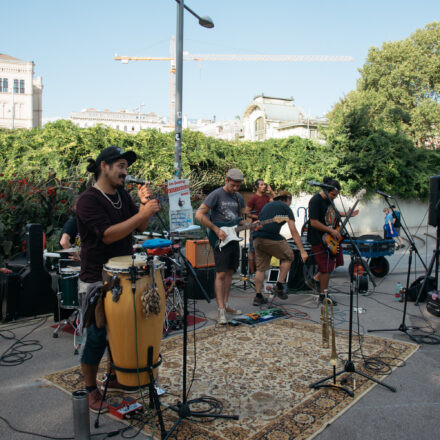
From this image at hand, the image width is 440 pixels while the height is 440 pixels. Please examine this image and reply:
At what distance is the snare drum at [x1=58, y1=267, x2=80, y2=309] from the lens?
513cm

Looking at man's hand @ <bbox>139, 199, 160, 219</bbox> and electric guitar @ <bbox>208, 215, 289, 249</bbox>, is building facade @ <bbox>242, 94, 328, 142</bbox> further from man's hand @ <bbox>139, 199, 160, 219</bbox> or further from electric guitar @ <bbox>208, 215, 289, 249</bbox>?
man's hand @ <bbox>139, 199, 160, 219</bbox>

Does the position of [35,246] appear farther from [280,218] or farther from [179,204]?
[280,218]

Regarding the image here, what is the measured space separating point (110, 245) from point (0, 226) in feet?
13.1

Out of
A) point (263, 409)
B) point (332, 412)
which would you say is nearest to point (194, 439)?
point (263, 409)

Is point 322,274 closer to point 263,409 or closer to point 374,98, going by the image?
point 263,409

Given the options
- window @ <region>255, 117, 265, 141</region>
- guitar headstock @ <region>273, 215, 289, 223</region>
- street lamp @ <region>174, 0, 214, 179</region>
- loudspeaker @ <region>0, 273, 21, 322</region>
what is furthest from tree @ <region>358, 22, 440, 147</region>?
loudspeaker @ <region>0, 273, 21, 322</region>

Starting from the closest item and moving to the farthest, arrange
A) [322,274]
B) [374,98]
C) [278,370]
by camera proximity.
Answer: [278,370] < [322,274] < [374,98]

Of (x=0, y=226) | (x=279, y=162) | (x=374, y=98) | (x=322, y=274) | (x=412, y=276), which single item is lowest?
(x=412, y=276)

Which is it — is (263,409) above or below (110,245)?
below

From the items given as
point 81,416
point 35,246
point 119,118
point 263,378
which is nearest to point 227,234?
point 263,378

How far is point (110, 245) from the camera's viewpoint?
3.21 meters

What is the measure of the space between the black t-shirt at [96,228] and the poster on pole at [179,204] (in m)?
4.14

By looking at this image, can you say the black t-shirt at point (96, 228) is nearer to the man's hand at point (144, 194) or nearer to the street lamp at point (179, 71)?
the man's hand at point (144, 194)

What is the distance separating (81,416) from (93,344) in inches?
20.3
